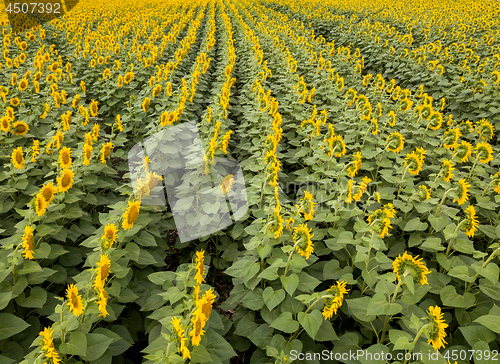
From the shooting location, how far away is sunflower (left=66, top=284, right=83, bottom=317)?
64.5 inches

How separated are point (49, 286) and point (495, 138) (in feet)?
25.5

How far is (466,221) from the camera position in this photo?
225 cm

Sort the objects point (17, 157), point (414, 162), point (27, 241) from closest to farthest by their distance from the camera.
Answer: point (27, 241)
point (414, 162)
point (17, 157)

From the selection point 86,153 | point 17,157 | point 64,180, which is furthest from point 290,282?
point 17,157

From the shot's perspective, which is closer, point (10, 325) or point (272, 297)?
point (10, 325)

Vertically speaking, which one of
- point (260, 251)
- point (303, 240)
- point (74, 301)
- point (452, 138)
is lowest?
point (260, 251)

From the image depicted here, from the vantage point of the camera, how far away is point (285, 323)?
200 centimetres

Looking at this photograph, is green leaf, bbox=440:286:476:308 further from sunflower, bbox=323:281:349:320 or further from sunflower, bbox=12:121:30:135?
sunflower, bbox=12:121:30:135

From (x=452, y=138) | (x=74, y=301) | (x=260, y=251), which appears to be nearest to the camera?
(x=74, y=301)

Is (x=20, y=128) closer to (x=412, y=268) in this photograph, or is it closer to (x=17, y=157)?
(x=17, y=157)

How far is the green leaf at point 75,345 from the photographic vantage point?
5.33 feet

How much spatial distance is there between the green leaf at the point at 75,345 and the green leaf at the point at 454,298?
2.38m

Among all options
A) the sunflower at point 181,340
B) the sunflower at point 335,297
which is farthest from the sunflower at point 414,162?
the sunflower at point 181,340

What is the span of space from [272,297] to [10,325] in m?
1.78
